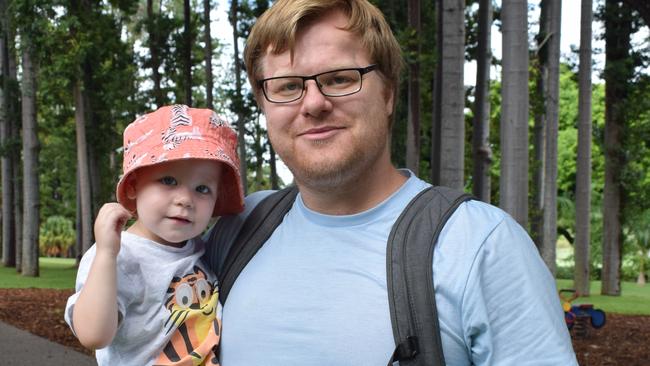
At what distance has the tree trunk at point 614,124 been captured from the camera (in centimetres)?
2232

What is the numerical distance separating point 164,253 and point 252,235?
1.02 ft

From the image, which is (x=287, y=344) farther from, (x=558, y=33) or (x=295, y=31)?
(x=558, y=33)

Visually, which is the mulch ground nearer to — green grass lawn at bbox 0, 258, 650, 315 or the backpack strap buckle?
green grass lawn at bbox 0, 258, 650, 315

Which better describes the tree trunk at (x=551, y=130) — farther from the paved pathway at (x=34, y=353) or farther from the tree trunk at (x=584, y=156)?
the paved pathway at (x=34, y=353)

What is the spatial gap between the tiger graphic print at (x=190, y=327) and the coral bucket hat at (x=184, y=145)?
38 cm

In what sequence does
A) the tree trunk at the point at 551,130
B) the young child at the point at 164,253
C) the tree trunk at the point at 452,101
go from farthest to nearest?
the tree trunk at the point at 551,130 → the tree trunk at the point at 452,101 → the young child at the point at 164,253

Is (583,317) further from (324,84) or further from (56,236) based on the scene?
(56,236)

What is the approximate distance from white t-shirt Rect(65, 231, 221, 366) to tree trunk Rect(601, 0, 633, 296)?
2130cm

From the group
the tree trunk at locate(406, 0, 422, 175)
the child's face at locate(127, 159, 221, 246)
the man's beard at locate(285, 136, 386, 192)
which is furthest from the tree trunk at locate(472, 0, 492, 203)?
the man's beard at locate(285, 136, 386, 192)

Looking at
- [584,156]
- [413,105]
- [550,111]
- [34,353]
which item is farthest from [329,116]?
[550,111]

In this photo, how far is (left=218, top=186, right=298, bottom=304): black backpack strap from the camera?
9.01 feet

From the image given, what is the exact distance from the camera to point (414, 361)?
82.8 inches

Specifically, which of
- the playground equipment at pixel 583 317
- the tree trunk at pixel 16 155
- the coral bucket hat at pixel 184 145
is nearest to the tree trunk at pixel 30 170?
the tree trunk at pixel 16 155

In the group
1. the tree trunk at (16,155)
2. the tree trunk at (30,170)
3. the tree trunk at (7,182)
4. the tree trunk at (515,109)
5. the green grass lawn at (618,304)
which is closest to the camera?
the tree trunk at (515,109)
